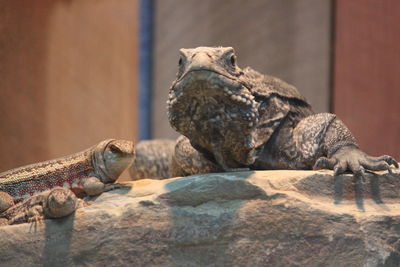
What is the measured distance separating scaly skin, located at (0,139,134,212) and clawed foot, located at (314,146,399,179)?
110cm

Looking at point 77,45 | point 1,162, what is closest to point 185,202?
point 1,162

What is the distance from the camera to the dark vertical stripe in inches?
328

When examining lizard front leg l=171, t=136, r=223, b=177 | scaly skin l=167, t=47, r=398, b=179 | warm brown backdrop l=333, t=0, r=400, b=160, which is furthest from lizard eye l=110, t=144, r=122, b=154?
warm brown backdrop l=333, t=0, r=400, b=160

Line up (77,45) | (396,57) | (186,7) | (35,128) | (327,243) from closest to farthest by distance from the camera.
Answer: (327,243)
(35,128)
(396,57)
(77,45)
(186,7)

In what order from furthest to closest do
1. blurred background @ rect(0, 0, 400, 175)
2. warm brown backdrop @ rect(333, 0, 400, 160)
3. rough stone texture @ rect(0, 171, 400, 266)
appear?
warm brown backdrop @ rect(333, 0, 400, 160) < blurred background @ rect(0, 0, 400, 175) < rough stone texture @ rect(0, 171, 400, 266)

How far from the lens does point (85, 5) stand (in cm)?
512

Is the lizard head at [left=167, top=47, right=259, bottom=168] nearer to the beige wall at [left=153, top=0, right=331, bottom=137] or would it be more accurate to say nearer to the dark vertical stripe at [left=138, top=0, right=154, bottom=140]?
the beige wall at [left=153, top=0, right=331, bottom=137]

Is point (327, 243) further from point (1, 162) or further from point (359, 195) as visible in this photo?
point (1, 162)

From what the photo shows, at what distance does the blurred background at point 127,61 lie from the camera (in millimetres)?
3906

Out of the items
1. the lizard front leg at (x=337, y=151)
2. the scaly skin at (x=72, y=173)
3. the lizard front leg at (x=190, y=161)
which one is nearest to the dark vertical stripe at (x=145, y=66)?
the lizard front leg at (x=190, y=161)

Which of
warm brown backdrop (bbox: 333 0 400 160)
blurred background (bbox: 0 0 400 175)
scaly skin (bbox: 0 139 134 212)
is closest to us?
scaly skin (bbox: 0 139 134 212)

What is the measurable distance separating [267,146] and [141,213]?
101cm

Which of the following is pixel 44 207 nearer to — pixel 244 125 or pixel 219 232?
pixel 219 232

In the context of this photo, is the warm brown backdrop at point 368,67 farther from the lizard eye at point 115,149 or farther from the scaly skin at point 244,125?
the lizard eye at point 115,149
